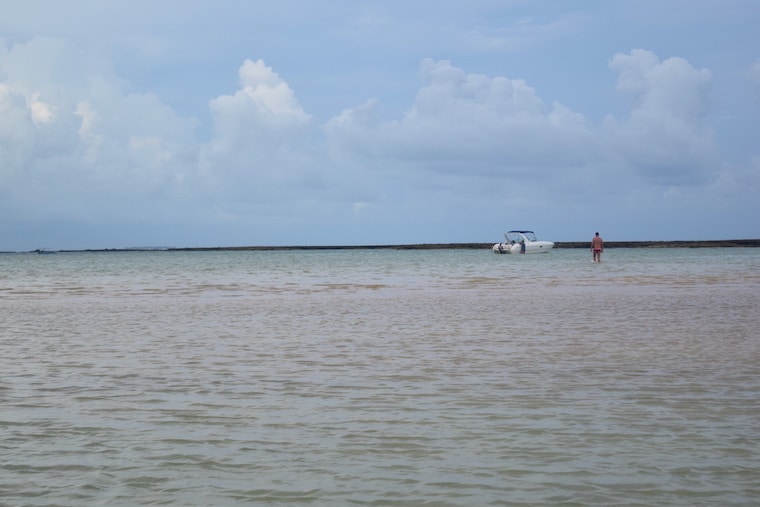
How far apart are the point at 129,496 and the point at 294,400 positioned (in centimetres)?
341

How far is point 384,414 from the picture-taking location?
26.4 feet

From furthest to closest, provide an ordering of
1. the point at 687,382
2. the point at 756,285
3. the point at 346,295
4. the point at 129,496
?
the point at 756,285 → the point at 346,295 → the point at 687,382 → the point at 129,496

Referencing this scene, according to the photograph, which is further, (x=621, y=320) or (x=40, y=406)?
(x=621, y=320)

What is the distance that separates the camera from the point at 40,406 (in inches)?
339

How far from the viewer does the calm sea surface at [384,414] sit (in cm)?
569

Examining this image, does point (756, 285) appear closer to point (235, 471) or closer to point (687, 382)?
point (687, 382)

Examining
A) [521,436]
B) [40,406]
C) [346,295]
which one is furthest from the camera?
[346,295]

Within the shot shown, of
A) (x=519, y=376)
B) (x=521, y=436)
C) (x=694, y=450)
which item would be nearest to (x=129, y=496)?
(x=521, y=436)

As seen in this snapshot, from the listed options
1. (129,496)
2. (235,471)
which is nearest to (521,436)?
(235,471)

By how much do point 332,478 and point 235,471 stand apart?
73 cm

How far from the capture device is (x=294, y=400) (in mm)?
8852

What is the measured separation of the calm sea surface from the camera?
569 centimetres

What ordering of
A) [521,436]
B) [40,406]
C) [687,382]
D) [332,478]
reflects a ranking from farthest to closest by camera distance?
[687,382], [40,406], [521,436], [332,478]

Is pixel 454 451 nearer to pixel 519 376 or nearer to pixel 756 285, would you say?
pixel 519 376
